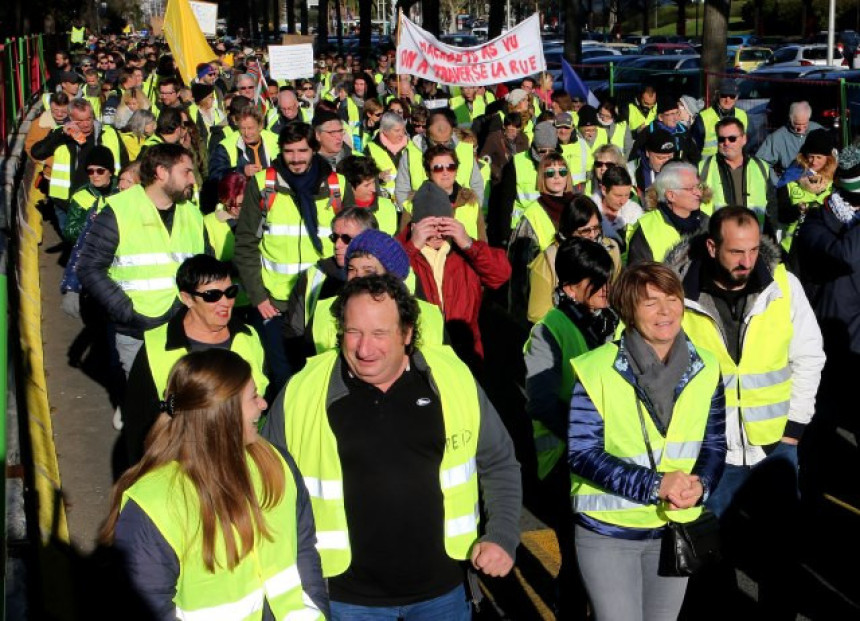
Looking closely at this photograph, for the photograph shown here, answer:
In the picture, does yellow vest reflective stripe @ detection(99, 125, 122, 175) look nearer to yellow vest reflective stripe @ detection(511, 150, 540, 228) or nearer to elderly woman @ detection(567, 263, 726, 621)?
yellow vest reflective stripe @ detection(511, 150, 540, 228)

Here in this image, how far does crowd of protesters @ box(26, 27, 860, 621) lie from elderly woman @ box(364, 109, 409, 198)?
116 inches

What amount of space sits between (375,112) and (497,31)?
20211 mm

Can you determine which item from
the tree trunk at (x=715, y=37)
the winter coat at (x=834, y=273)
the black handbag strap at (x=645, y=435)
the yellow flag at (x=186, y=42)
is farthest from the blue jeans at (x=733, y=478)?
the tree trunk at (x=715, y=37)

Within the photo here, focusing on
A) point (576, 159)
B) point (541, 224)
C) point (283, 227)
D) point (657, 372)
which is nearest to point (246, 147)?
point (576, 159)

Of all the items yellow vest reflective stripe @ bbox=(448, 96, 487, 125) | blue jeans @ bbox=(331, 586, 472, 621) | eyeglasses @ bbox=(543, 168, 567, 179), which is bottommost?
blue jeans @ bbox=(331, 586, 472, 621)

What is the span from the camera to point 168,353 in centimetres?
544

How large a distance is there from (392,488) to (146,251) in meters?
3.57

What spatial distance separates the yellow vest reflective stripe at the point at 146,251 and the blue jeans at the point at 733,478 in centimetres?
333

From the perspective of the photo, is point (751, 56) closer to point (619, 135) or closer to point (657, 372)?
point (619, 135)

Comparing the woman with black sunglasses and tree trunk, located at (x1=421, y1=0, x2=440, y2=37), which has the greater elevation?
tree trunk, located at (x1=421, y1=0, x2=440, y2=37)

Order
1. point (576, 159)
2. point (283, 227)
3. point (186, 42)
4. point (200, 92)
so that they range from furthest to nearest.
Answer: point (186, 42)
point (200, 92)
point (576, 159)
point (283, 227)

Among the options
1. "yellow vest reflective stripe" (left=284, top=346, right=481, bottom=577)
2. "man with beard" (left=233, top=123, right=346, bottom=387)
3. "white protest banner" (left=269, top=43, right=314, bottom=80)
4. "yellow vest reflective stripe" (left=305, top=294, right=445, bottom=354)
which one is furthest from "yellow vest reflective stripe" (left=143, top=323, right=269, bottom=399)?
"white protest banner" (left=269, top=43, right=314, bottom=80)

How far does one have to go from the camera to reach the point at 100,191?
943 centimetres

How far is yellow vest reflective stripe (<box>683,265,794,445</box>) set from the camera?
540cm
